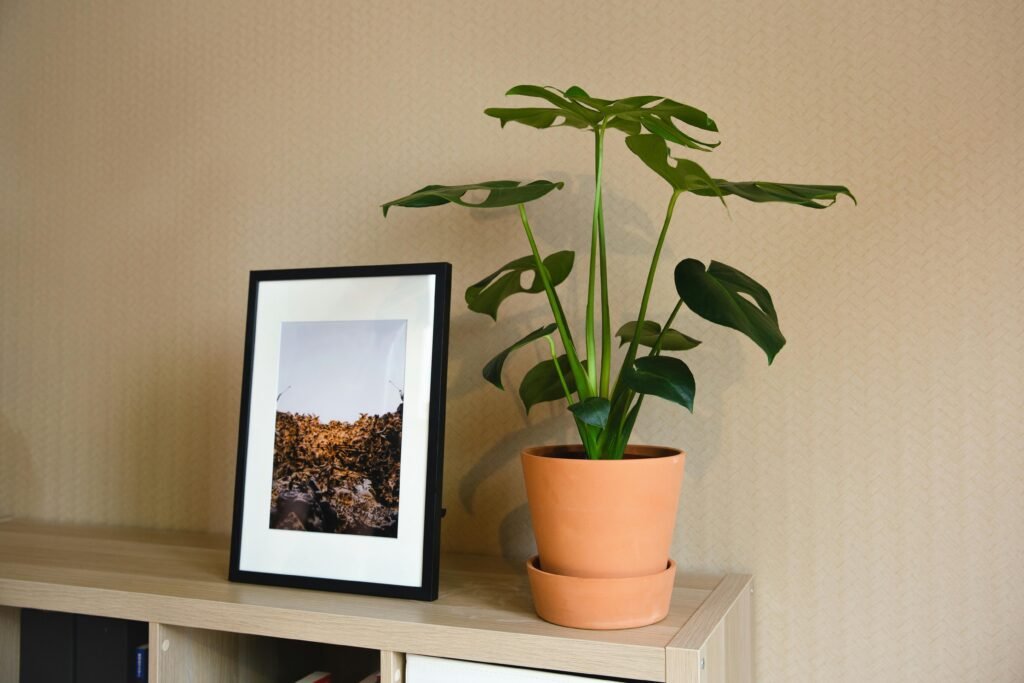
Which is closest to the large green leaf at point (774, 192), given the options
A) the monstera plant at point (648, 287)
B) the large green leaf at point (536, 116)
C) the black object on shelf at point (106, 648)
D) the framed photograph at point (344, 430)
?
the monstera plant at point (648, 287)

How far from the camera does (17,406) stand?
5.90 ft

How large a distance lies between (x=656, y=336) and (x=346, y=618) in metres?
0.53

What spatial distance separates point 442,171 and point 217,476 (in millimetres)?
690

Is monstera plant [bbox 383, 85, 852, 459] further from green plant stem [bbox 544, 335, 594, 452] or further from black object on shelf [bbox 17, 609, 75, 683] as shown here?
black object on shelf [bbox 17, 609, 75, 683]

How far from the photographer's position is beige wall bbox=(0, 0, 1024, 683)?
1194mm

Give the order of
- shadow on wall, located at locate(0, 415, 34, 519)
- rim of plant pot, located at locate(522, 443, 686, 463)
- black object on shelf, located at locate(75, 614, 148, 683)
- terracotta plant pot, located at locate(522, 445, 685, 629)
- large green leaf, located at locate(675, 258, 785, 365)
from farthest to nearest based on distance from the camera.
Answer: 1. shadow on wall, located at locate(0, 415, 34, 519)
2. black object on shelf, located at locate(75, 614, 148, 683)
3. rim of plant pot, located at locate(522, 443, 686, 463)
4. terracotta plant pot, located at locate(522, 445, 685, 629)
5. large green leaf, located at locate(675, 258, 785, 365)

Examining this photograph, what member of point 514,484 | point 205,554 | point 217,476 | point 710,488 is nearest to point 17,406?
point 217,476

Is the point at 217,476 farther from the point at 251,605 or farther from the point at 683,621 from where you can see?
the point at 683,621

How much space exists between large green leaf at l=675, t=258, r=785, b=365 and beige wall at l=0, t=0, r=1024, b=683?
0.99ft

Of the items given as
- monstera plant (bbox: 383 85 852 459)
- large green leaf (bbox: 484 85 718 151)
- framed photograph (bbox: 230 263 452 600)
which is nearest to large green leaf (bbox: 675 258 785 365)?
monstera plant (bbox: 383 85 852 459)

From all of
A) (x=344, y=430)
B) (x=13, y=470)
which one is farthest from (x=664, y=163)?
(x=13, y=470)

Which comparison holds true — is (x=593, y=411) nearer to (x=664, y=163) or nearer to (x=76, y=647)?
(x=664, y=163)

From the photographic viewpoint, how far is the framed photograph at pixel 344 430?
1192 mm

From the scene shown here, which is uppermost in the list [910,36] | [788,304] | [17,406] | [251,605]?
[910,36]
